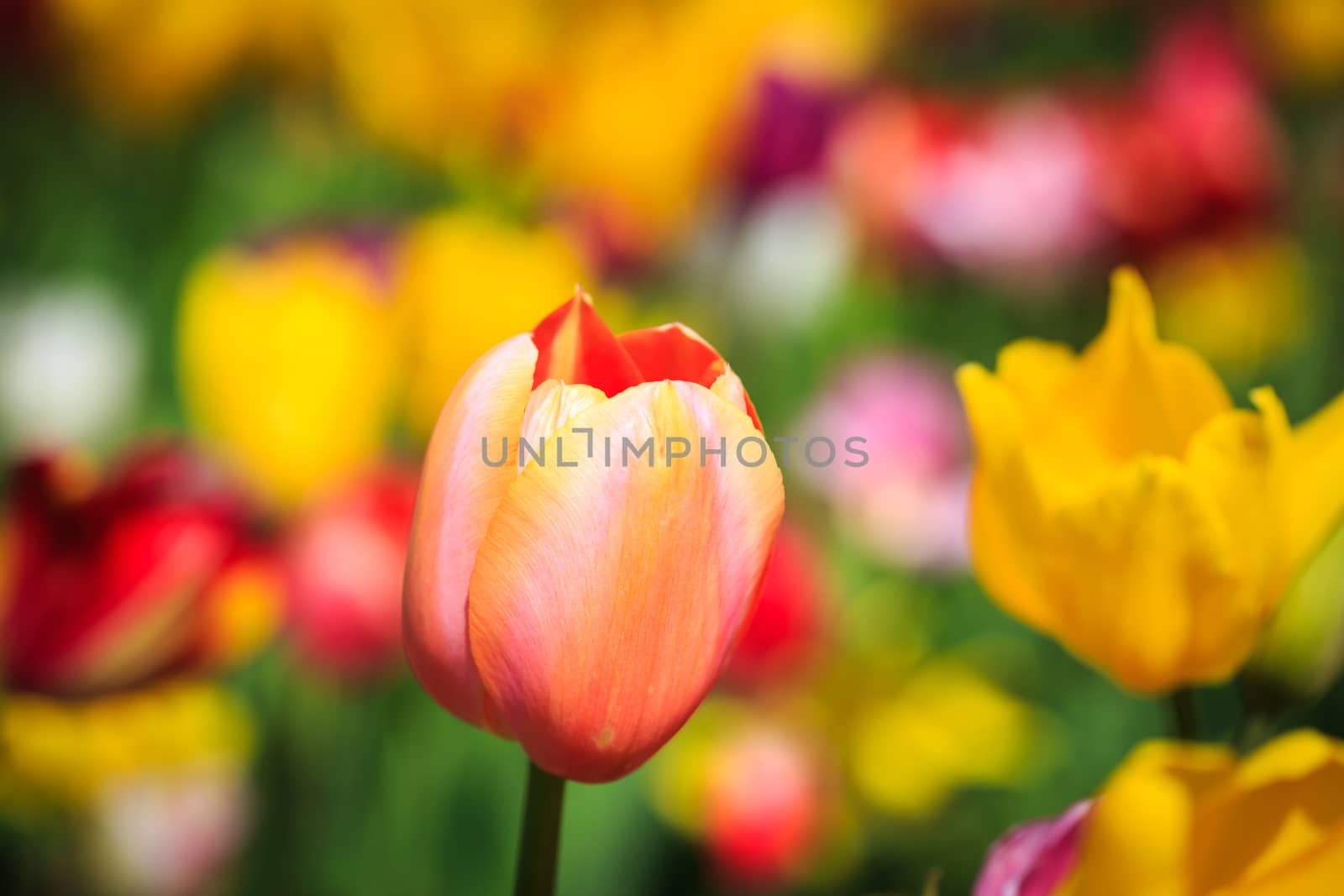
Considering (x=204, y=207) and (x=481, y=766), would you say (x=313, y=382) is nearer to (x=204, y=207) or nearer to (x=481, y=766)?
(x=481, y=766)

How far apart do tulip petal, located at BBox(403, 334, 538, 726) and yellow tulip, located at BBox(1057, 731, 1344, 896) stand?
98 millimetres

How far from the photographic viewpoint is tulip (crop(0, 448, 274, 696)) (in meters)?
0.38

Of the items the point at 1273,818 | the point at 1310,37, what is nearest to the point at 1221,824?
the point at 1273,818

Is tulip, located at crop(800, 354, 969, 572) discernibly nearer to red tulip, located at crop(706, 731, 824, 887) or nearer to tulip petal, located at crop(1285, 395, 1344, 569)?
red tulip, located at crop(706, 731, 824, 887)

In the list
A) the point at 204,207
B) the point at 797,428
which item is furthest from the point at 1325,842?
the point at 204,207

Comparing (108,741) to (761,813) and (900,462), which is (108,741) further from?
(900,462)

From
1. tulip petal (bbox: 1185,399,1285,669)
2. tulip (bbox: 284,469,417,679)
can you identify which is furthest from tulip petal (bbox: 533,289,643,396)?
tulip (bbox: 284,469,417,679)

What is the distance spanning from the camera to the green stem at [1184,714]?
252 millimetres

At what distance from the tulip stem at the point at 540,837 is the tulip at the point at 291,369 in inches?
17.3

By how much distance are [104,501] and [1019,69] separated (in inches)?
68.3

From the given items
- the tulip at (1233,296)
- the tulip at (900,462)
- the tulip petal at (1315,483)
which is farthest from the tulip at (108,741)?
the tulip at (1233,296)

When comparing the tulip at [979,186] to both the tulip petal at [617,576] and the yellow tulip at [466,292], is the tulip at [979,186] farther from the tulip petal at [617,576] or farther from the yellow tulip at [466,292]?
the tulip petal at [617,576]

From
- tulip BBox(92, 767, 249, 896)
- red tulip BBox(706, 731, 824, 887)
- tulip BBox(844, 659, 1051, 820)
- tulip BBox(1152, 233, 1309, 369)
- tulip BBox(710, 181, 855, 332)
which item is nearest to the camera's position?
tulip BBox(92, 767, 249, 896)

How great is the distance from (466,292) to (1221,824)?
1.69 ft
